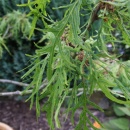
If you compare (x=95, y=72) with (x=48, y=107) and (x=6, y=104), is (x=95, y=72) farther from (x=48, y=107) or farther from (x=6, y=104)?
(x=6, y=104)

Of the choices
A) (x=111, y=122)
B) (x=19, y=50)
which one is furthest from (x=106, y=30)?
(x=19, y=50)

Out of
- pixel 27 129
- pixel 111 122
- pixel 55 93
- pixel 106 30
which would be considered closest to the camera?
pixel 55 93

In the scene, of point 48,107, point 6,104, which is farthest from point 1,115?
point 48,107

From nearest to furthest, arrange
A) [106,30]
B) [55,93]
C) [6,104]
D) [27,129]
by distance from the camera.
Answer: [55,93] → [106,30] → [27,129] → [6,104]

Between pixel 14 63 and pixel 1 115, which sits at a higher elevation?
pixel 14 63

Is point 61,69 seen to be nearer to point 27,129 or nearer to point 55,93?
point 55,93

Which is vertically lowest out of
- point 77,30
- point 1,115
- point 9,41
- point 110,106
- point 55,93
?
point 110,106

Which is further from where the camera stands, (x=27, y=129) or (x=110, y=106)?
(x=110, y=106)

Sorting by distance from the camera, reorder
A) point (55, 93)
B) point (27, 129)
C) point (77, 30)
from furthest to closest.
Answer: point (27, 129), point (55, 93), point (77, 30)

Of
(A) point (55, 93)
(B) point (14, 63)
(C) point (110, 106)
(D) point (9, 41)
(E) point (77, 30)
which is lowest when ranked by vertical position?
(C) point (110, 106)
